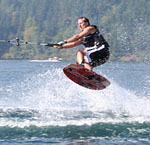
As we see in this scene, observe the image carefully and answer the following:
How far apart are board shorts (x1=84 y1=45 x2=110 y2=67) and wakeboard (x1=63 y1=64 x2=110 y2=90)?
0.25 m

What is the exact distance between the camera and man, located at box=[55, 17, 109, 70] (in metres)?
11.1

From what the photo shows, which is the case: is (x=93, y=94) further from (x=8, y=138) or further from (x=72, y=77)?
(x=8, y=138)

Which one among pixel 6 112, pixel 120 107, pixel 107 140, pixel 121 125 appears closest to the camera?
pixel 107 140

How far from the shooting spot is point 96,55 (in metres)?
11.3

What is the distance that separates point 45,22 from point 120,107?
116516 mm

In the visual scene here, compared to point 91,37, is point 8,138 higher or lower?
lower

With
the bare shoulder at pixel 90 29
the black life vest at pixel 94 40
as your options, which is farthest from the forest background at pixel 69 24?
the bare shoulder at pixel 90 29

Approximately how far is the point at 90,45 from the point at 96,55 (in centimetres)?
29

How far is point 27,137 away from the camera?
9719 millimetres

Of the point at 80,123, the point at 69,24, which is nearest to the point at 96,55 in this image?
the point at 80,123

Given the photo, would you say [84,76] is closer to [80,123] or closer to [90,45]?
[90,45]

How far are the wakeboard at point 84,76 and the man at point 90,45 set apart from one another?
14 centimetres

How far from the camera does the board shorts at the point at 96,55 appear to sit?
11227 mm

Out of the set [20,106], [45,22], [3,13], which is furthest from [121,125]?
[3,13]
